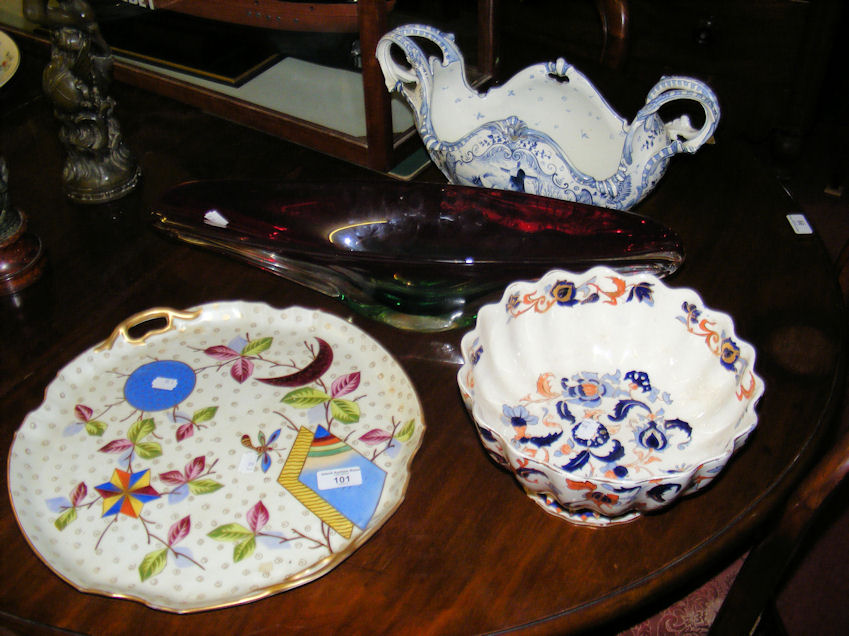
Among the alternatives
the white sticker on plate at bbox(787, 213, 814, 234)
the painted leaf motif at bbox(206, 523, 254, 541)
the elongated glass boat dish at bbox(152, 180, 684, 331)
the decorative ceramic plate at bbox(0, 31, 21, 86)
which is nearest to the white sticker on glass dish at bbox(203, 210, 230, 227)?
the elongated glass boat dish at bbox(152, 180, 684, 331)

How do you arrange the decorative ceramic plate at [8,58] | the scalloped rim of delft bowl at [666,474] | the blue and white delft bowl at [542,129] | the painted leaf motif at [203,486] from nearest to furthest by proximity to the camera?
1. the scalloped rim of delft bowl at [666,474]
2. the painted leaf motif at [203,486]
3. the blue and white delft bowl at [542,129]
4. the decorative ceramic plate at [8,58]

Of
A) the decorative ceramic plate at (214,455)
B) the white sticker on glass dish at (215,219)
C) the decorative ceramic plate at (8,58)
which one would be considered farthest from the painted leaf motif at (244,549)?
the decorative ceramic plate at (8,58)

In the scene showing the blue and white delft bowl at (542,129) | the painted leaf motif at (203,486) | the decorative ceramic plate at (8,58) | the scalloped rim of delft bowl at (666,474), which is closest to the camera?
the scalloped rim of delft bowl at (666,474)

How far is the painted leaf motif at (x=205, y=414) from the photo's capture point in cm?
61

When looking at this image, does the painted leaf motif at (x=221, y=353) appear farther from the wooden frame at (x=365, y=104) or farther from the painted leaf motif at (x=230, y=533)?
the wooden frame at (x=365, y=104)

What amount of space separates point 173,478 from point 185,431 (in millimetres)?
44

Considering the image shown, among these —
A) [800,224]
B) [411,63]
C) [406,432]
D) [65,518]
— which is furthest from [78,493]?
[800,224]

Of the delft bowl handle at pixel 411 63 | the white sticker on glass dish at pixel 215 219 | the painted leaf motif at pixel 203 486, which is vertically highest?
the delft bowl handle at pixel 411 63

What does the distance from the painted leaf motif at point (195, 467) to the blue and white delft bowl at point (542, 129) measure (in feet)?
1.22

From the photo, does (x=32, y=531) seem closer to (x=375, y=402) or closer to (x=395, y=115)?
(x=375, y=402)

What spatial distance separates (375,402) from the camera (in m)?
0.61

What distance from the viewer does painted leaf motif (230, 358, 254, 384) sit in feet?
2.10

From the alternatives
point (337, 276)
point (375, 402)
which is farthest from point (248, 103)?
point (375, 402)

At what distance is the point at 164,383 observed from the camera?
2.08 feet
